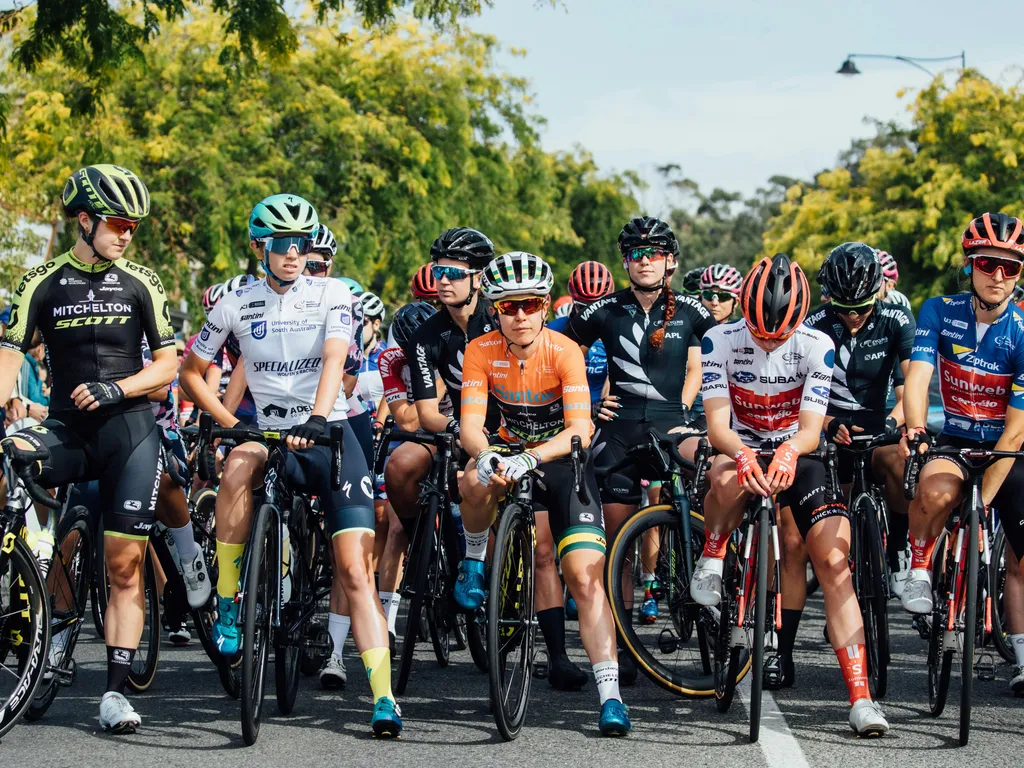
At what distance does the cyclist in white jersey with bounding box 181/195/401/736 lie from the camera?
658 cm

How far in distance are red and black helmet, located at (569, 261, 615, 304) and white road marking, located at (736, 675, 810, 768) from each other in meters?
3.79

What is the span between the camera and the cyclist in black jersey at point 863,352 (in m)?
8.20

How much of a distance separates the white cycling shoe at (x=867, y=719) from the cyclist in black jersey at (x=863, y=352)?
1474 mm

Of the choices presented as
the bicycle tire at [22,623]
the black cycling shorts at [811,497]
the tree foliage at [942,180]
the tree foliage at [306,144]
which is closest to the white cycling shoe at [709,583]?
the black cycling shorts at [811,497]

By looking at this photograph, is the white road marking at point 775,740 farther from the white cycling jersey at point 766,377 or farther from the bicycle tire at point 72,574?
the bicycle tire at point 72,574

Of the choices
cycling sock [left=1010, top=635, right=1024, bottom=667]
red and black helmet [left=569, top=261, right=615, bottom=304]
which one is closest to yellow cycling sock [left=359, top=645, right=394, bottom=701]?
cycling sock [left=1010, top=635, right=1024, bottom=667]

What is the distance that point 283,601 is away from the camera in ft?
22.1

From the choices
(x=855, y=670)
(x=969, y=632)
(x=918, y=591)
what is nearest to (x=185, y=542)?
(x=855, y=670)

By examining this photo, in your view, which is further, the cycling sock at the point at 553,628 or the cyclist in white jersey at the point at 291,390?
the cycling sock at the point at 553,628

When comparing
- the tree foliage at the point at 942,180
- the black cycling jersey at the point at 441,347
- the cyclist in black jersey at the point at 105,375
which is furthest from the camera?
the tree foliage at the point at 942,180

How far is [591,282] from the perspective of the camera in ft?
34.0

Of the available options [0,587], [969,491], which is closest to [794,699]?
[969,491]

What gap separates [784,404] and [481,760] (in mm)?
2370

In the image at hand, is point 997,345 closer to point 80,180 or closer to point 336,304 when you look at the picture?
point 336,304
